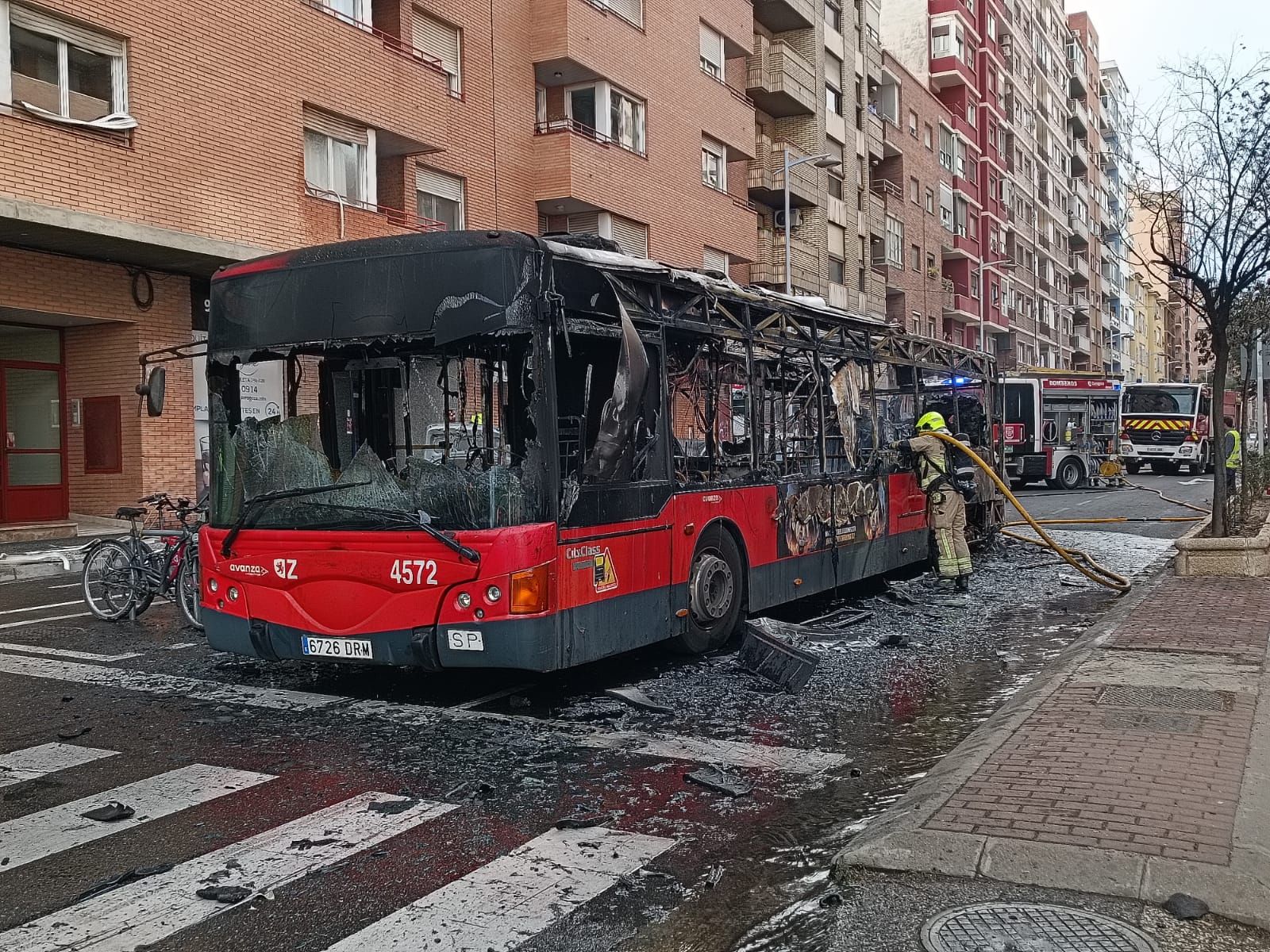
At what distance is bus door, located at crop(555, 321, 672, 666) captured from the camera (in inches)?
277

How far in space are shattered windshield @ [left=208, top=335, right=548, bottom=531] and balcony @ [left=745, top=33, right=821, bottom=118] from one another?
32088 millimetres

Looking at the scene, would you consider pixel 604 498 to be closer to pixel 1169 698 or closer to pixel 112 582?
pixel 1169 698

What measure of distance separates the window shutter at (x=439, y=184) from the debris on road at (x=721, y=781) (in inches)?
756

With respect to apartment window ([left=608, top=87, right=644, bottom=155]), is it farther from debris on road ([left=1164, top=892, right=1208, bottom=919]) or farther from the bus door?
debris on road ([left=1164, top=892, right=1208, bottom=919])

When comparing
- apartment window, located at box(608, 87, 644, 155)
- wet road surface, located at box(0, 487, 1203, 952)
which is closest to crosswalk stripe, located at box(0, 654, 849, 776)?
wet road surface, located at box(0, 487, 1203, 952)

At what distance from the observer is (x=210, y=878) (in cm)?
438

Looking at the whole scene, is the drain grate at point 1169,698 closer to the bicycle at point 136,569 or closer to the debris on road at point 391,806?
the debris on road at point 391,806

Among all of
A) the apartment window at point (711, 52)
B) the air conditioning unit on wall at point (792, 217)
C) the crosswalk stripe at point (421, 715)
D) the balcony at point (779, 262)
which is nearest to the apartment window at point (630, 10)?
the apartment window at point (711, 52)

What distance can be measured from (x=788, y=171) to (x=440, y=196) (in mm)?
15534

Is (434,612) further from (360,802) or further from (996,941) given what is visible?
(996,941)

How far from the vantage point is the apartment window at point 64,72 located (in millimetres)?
15711

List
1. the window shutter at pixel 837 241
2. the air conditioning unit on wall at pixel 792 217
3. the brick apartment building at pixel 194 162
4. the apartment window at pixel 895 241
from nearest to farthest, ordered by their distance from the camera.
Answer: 1. the brick apartment building at pixel 194 162
2. the air conditioning unit on wall at pixel 792 217
3. the window shutter at pixel 837 241
4. the apartment window at pixel 895 241

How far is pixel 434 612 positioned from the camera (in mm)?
6762

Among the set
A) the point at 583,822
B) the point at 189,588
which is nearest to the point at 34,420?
the point at 189,588
